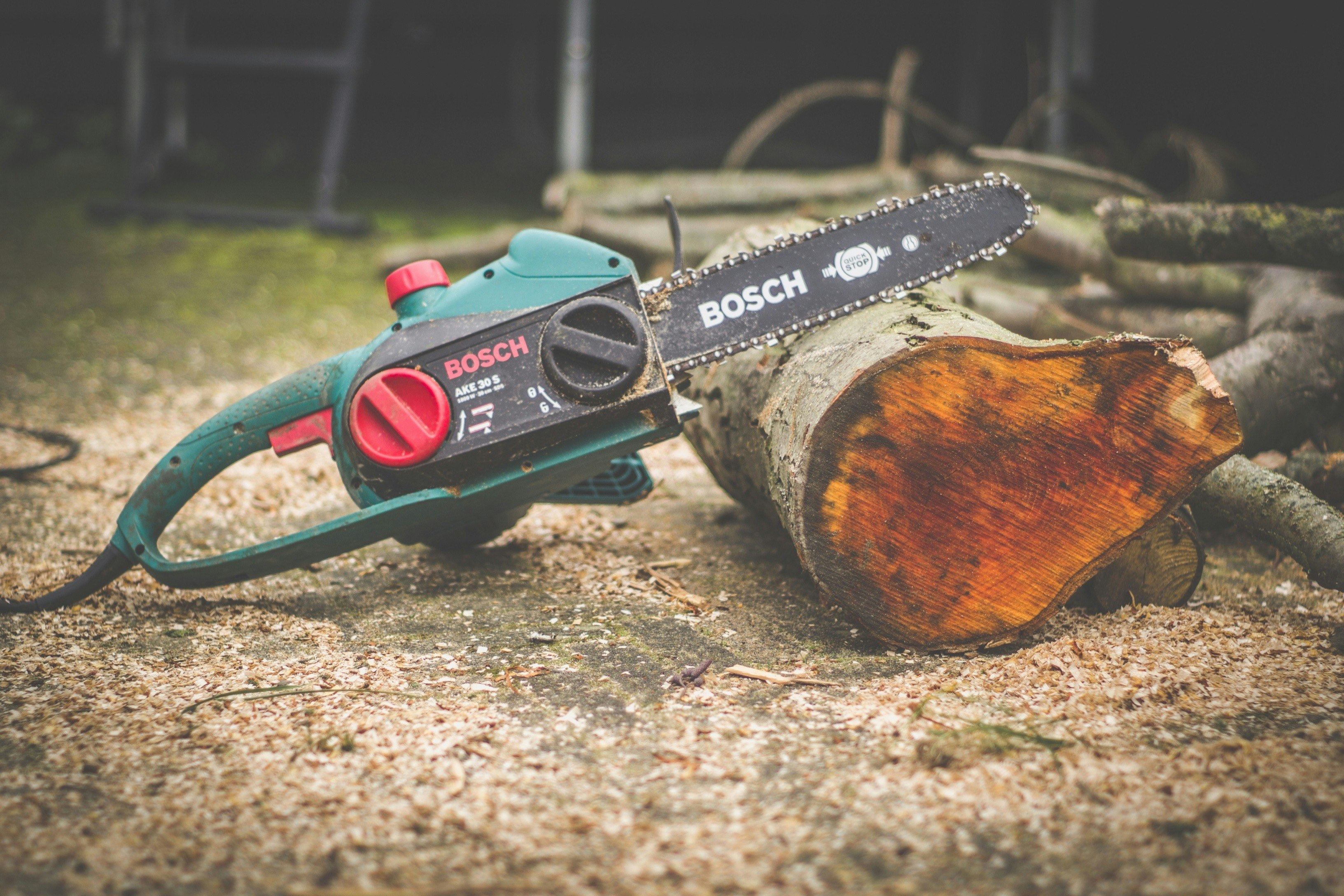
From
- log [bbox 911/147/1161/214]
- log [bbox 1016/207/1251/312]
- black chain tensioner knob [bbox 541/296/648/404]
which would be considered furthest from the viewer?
log [bbox 911/147/1161/214]

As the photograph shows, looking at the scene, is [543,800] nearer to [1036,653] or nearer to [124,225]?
[1036,653]

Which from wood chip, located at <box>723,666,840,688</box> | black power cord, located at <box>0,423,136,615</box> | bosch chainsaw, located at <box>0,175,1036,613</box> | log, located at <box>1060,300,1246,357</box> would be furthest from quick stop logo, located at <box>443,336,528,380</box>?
log, located at <box>1060,300,1246,357</box>

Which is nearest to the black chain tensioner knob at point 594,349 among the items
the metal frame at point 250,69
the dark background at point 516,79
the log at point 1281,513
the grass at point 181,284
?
the log at point 1281,513

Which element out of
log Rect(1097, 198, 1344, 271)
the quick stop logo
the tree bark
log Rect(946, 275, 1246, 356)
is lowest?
log Rect(946, 275, 1246, 356)

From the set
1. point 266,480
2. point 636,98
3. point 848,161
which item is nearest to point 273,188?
point 636,98

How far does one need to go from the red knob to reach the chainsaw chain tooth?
0.54 meters

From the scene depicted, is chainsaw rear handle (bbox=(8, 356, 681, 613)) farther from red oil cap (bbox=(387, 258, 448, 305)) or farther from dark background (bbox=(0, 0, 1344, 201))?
dark background (bbox=(0, 0, 1344, 201))

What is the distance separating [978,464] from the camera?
2006mm

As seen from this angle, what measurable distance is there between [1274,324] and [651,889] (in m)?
2.82

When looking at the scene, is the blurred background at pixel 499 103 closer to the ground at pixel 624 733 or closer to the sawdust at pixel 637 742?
the ground at pixel 624 733

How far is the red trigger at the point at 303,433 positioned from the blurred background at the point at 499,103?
14.1 feet

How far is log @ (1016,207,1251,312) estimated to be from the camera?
3.75 metres

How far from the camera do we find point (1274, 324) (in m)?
3.11

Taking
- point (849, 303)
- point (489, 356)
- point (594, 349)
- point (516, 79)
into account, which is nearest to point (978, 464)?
point (849, 303)
